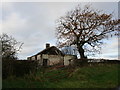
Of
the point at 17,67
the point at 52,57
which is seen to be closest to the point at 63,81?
the point at 17,67

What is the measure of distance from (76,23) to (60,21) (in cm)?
334

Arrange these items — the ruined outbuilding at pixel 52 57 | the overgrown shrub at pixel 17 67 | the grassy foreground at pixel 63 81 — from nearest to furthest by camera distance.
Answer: the grassy foreground at pixel 63 81, the overgrown shrub at pixel 17 67, the ruined outbuilding at pixel 52 57

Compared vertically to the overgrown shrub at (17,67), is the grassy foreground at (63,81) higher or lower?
lower

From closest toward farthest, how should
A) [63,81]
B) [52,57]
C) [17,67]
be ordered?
1. [63,81]
2. [17,67]
3. [52,57]

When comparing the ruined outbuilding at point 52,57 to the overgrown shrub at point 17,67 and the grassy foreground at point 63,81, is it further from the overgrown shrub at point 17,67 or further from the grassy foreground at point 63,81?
the grassy foreground at point 63,81

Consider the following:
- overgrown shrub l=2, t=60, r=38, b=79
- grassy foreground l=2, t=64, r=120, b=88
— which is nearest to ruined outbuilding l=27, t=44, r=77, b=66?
overgrown shrub l=2, t=60, r=38, b=79

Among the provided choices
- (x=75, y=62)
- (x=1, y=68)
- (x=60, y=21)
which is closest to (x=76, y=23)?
(x=60, y=21)

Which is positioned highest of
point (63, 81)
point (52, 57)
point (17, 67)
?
point (17, 67)

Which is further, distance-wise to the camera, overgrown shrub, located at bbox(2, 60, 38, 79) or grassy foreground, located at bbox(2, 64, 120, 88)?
overgrown shrub, located at bbox(2, 60, 38, 79)

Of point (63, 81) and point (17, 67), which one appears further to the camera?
point (17, 67)

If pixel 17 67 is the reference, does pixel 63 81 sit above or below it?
below

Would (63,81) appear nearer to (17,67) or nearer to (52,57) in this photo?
(17,67)

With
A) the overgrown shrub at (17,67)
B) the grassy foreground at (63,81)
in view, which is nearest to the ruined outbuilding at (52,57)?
the overgrown shrub at (17,67)

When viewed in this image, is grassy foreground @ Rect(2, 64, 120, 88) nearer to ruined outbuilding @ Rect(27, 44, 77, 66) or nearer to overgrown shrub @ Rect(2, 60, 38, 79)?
overgrown shrub @ Rect(2, 60, 38, 79)
